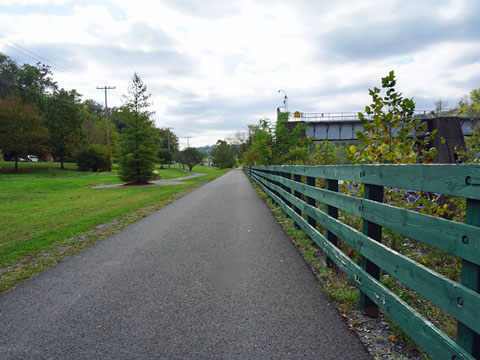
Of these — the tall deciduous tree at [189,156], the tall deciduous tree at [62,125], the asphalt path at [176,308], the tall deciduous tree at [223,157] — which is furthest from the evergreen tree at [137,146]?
the tall deciduous tree at [223,157]

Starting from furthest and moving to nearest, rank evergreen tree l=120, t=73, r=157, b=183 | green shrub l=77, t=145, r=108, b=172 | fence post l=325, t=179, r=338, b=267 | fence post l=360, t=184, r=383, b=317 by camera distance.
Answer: green shrub l=77, t=145, r=108, b=172 < evergreen tree l=120, t=73, r=157, b=183 < fence post l=325, t=179, r=338, b=267 < fence post l=360, t=184, r=383, b=317

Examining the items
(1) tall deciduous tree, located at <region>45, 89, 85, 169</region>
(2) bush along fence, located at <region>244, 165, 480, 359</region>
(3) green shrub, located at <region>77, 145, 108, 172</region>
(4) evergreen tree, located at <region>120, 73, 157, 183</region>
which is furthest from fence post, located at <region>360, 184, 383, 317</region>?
(1) tall deciduous tree, located at <region>45, 89, 85, 169</region>

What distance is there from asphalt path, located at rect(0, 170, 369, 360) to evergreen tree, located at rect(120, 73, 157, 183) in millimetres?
19480

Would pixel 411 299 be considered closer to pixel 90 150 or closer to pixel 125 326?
pixel 125 326

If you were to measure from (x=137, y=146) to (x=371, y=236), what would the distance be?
2332 cm

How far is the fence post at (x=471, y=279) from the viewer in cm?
159

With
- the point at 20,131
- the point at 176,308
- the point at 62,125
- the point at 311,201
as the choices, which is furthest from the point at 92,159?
the point at 176,308

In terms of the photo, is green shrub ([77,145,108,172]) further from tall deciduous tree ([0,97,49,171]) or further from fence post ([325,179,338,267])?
fence post ([325,179,338,267])

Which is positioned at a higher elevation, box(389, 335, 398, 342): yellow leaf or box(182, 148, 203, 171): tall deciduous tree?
box(182, 148, 203, 171): tall deciduous tree

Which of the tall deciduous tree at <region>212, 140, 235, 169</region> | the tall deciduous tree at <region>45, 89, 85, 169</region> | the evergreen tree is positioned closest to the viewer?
the evergreen tree

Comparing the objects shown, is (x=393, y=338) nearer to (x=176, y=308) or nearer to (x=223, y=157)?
(x=176, y=308)

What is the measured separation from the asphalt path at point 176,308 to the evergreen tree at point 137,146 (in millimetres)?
19480

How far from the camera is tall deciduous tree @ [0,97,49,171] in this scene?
125 ft

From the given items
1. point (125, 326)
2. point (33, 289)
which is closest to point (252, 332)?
point (125, 326)
